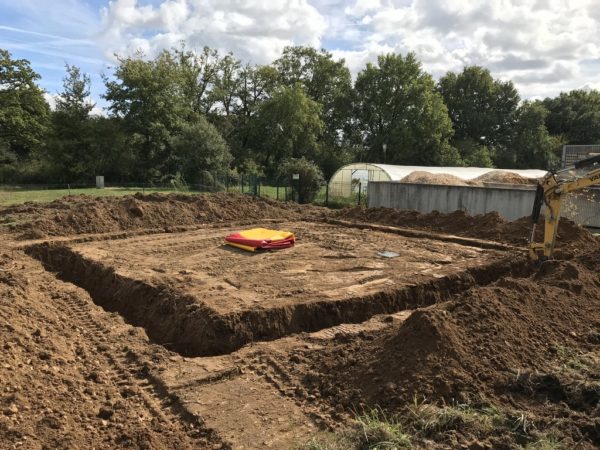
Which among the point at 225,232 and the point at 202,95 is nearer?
the point at 225,232

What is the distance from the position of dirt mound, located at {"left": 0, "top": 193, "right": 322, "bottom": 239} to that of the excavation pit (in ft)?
4.66

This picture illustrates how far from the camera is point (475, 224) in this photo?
1368 cm

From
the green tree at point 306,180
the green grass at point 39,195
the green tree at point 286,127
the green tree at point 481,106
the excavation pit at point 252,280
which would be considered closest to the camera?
the excavation pit at point 252,280

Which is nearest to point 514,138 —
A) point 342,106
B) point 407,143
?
point 407,143

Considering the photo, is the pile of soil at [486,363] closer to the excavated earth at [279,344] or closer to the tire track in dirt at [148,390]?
the excavated earth at [279,344]

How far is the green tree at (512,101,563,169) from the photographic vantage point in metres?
49.8

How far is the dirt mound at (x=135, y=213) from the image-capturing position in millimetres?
12750

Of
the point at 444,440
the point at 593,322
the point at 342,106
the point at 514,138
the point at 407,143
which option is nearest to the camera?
the point at 444,440

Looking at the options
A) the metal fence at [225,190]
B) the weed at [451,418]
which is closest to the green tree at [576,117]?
the metal fence at [225,190]

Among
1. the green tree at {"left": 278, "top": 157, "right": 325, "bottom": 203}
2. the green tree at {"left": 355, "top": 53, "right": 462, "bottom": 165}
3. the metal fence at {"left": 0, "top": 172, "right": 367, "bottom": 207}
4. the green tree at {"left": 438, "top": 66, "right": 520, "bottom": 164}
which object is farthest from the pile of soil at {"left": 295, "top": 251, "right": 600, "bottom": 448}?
the green tree at {"left": 438, "top": 66, "right": 520, "bottom": 164}

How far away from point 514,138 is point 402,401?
5425cm

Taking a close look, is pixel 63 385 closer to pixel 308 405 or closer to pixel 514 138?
pixel 308 405

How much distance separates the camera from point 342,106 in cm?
4591

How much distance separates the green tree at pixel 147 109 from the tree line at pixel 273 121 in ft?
0.26
